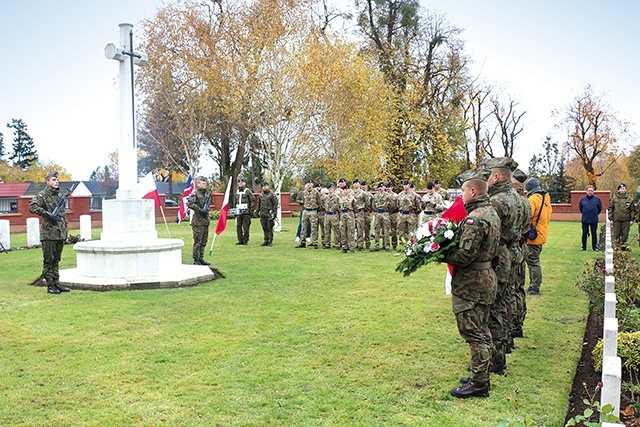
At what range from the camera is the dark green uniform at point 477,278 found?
4914 mm

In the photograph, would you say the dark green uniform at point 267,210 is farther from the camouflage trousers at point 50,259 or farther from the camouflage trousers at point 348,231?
the camouflage trousers at point 50,259

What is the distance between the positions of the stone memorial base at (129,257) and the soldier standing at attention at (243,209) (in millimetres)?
6864

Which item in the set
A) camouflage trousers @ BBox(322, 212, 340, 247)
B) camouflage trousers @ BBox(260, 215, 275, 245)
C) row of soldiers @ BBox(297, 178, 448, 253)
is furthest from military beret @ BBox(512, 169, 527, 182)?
camouflage trousers @ BBox(260, 215, 275, 245)

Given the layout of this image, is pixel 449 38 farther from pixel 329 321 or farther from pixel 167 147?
pixel 329 321

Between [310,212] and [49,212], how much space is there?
9183 mm

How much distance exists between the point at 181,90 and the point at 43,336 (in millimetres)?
27045

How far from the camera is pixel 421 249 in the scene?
5.16 m

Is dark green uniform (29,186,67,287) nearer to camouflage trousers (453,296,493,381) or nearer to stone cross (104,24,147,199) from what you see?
stone cross (104,24,147,199)

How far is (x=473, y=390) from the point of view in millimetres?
4996

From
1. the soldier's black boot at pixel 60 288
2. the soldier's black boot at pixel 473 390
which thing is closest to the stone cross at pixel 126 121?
the soldier's black boot at pixel 60 288

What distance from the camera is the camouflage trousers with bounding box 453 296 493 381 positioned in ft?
16.4

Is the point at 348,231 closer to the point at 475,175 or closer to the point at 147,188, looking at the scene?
the point at 147,188

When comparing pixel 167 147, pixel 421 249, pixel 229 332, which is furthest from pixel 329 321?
pixel 167 147

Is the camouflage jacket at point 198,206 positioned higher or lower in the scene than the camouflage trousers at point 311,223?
higher
